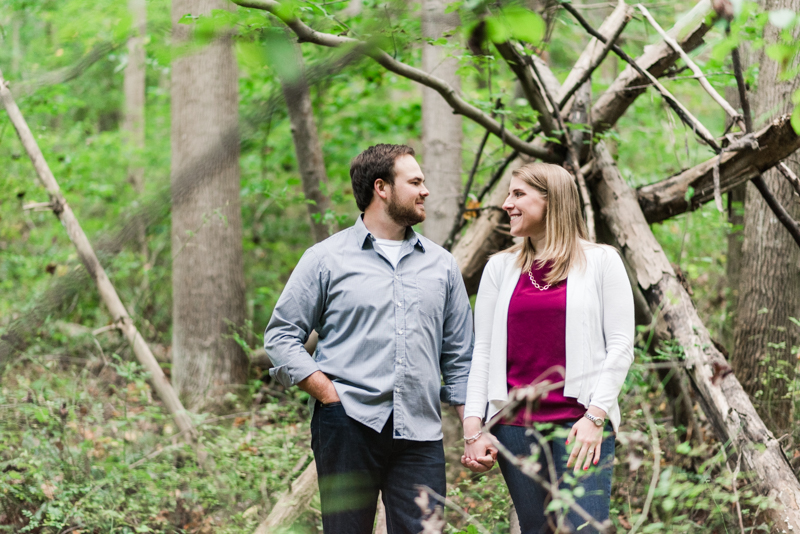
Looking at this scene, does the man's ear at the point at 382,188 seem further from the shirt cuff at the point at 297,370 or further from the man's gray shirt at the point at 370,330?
the shirt cuff at the point at 297,370

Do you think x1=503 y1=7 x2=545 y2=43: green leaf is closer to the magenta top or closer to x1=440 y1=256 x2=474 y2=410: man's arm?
the magenta top

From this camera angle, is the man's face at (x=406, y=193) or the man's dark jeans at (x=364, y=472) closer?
the man's dark jeans at (x=364, y=472)

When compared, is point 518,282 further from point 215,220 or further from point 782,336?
point 215,220

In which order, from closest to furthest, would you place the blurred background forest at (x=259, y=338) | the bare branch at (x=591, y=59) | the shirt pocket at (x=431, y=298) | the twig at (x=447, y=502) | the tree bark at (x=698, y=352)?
the twig at (x=447, y=502) < the blurred background forest at (x=259, y=338) < the shirt pocket at (x=431, y=298) < the tree bark at (x=698, y=352) < the bare branch at (x=591, y=59)

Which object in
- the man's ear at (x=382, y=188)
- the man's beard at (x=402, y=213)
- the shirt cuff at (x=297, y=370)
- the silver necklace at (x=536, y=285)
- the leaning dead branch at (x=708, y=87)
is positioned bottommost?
the shirt cuff at (x=297, y=370)

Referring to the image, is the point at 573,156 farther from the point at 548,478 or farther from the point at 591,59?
the point at 548,478

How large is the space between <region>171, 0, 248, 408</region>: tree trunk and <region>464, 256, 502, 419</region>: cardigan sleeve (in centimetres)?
323

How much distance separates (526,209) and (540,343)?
0.55m

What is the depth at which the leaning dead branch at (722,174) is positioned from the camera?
3.41 m

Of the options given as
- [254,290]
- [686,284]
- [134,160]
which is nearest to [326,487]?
[686,284]

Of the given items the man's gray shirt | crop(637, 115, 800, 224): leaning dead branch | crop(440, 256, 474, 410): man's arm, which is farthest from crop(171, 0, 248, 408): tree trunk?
crop(637, 115, 800, 224): leaning dead branch

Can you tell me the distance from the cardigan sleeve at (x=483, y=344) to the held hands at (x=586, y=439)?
41cm

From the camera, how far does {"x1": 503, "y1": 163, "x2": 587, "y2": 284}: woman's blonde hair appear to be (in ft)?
8.42

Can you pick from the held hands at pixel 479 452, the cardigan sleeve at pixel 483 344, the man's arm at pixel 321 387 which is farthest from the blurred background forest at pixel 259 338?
the man's arm at pixel 321 387
